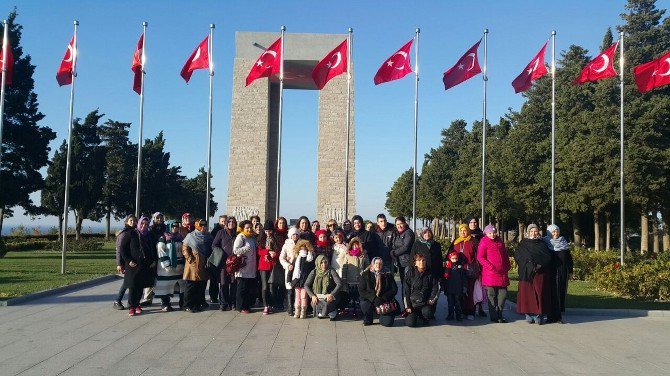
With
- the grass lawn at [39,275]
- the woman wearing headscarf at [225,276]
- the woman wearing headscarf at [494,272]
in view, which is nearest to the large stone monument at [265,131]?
the grass lawn at [39,275]

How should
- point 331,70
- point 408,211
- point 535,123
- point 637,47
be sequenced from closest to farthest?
1. point 331,70
2. point 637,47
3. point 535,123
4. point 408,211

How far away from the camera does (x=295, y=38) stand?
81.6 feet

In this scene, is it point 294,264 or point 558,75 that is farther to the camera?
point 558,75

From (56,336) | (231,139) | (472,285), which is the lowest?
(56,336)

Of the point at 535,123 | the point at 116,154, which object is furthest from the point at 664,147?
the point at 116,154

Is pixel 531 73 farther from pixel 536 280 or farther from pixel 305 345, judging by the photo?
pixel 305 345

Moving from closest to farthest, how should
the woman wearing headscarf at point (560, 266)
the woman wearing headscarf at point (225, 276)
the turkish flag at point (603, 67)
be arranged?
the woman wearing headscarf at point (560, 266) < the woman wearing headscarf at point (225, 276) < the turkish flag at point (603, 67)

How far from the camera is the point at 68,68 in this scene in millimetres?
15922

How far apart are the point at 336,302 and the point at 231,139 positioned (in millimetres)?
16502

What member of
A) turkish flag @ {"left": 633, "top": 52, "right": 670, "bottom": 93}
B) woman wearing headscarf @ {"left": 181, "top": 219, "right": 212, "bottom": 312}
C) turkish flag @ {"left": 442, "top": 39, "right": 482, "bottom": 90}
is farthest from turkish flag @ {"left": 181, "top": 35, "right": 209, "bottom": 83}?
turkish flag @ {"left": 633, "top": 52, "right": 670, "bottom": 93}

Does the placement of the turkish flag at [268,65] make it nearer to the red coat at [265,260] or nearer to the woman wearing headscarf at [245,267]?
the woman wearing headscarf at [245,267]

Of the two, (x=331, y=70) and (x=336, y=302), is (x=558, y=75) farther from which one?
(x=336, y=302)

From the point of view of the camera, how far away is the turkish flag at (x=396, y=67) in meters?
16.3

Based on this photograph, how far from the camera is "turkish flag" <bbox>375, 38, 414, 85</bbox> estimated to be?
53.6 ft
